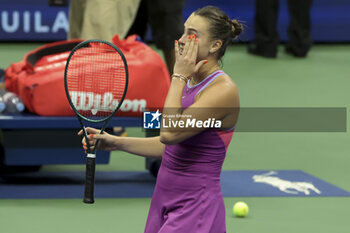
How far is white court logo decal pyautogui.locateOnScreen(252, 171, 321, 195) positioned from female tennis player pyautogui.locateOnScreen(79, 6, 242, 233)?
6.67ft

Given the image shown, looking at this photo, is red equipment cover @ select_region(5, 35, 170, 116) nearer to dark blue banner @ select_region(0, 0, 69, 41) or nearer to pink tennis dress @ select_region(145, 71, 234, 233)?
pink tennis dress @ select_region(145, 71, 234, 233)

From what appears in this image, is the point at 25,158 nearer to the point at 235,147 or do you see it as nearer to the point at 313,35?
the point at 235,147

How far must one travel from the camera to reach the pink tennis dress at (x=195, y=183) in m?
2.43

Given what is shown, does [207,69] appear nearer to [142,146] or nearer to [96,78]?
[142,146]

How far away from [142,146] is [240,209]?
56.3 inches

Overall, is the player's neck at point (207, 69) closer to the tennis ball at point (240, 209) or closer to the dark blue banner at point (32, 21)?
the tennis ball at point (240, 209)

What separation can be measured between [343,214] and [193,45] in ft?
6.61

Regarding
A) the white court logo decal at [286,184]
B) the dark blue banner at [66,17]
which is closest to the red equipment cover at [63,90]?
the white court logo decal at [286,184]

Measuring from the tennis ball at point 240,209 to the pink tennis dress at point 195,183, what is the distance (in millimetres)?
1427

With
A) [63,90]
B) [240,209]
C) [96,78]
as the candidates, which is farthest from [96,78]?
[240,209]

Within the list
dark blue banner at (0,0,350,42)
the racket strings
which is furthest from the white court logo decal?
dark blue banner at (0,0,350,42)

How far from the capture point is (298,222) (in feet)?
12.7

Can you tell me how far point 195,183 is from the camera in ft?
8.05

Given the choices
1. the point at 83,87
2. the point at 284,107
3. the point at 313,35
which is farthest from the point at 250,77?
the point at 83,87
